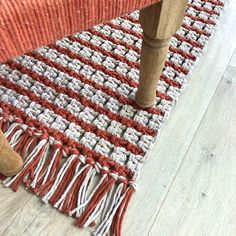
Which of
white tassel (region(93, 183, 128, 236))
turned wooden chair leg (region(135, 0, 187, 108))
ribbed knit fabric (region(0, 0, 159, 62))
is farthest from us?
white tassel (region(93, 183, 128, 236))

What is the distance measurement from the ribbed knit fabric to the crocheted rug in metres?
0.32

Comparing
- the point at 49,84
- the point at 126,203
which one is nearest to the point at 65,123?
the point at 49,84

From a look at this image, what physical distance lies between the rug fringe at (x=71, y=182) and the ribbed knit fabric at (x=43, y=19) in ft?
1.05

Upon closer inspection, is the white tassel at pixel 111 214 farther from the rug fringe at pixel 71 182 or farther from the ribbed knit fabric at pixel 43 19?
the ribbed knit fabric at pixel 43 19

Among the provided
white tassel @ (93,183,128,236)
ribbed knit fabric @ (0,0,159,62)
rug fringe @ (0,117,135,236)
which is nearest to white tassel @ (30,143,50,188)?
rug fringe @ (0,117,135,236)

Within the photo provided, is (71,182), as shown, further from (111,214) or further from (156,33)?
(156,33)

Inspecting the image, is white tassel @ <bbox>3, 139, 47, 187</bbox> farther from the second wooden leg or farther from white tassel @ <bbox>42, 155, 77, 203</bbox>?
the second wooden leg

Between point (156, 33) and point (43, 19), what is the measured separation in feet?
0.68

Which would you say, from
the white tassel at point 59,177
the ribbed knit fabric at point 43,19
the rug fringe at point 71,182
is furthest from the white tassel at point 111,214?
the ribbed knit fabric at point 43,19

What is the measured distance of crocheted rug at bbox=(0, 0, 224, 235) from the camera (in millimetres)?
662

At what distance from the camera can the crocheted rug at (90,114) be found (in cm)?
66

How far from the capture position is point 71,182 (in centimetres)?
67

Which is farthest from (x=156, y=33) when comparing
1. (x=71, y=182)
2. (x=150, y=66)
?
(x=71, y=182)

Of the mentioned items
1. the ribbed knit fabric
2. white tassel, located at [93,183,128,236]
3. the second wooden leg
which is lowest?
white tassel, located at [93,183,128,236]
